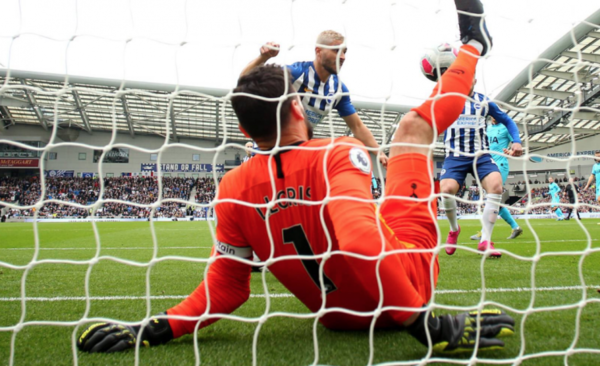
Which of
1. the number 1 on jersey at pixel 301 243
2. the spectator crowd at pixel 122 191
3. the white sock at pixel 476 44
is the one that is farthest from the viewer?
the spectator crowd at pixel 122 191

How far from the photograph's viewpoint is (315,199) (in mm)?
1505

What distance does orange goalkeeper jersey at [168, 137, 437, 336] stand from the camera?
1313mm

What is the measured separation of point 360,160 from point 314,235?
1.12ft

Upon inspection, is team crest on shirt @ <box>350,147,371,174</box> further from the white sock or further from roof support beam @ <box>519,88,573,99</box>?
roof support beam @ <box>519,88,573,99</box>

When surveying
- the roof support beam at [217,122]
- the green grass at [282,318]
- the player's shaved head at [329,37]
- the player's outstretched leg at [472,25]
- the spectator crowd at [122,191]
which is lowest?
the green grass at [282,318]

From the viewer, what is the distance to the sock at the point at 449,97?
1625 millimetres

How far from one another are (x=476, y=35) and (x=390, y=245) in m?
1.00

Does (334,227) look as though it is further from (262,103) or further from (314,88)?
(314,88)

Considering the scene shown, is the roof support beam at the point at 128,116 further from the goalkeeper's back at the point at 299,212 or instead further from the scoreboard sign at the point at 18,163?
the goalkeeper's back at the point at 299,212

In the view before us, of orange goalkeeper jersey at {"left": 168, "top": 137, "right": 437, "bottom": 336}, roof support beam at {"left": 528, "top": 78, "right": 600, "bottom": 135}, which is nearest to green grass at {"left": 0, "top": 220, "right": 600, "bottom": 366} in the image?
orange goalkeeper jersey at {"left": 168, "top": 137, "right": 437, "bottom": 336}

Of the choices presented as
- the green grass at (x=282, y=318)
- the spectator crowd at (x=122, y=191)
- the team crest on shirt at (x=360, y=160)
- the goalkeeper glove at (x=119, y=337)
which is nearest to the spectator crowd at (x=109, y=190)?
the spectator crowd at (x=122, y=191)

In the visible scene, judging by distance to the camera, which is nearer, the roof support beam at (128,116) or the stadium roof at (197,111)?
the stadium roof at (197,111)

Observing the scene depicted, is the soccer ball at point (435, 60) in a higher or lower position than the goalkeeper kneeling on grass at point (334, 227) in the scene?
higher

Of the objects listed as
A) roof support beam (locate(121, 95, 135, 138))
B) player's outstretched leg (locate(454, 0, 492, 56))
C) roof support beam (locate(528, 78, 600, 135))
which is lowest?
player's outstretched leg (locate(454, 0, 492, 56))
